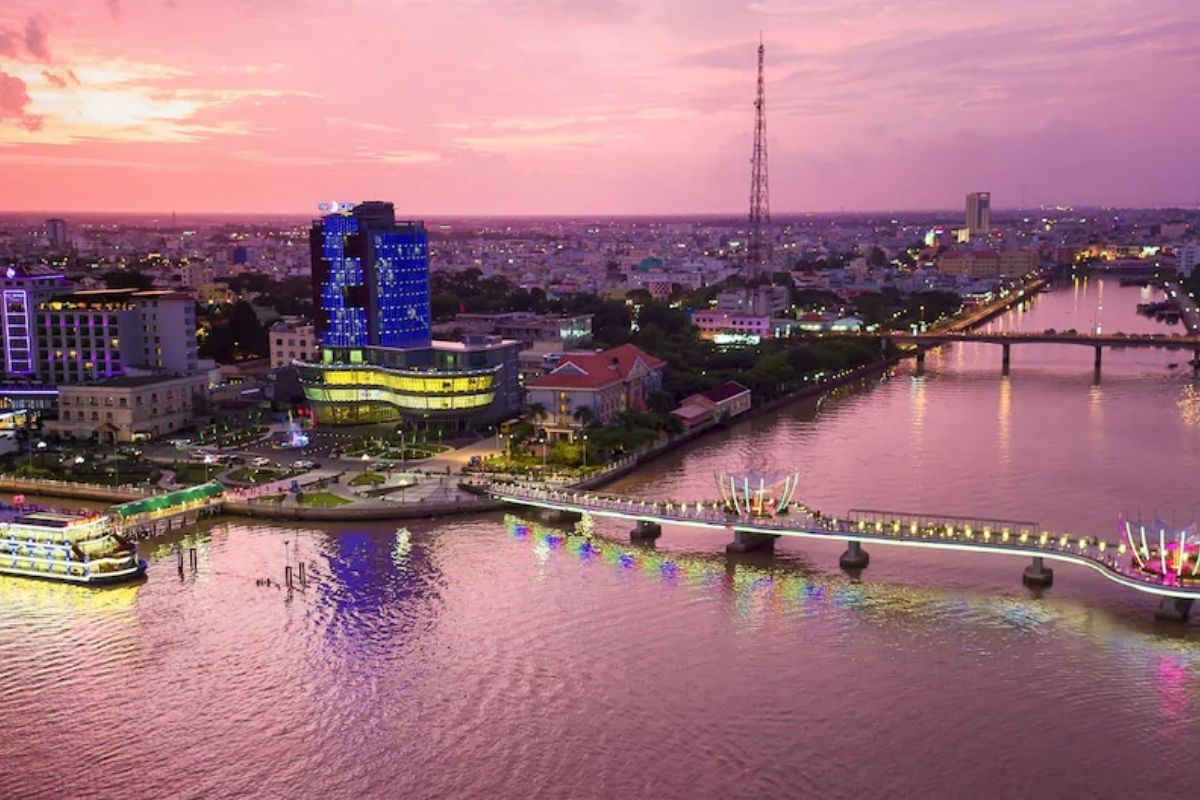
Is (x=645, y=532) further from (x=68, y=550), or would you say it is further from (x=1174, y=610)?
(x=68, y=550)

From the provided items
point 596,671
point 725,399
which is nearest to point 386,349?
point 725,399

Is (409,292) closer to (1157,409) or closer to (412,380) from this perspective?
(412,380)

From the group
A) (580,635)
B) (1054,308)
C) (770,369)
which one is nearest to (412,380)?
(770,369)

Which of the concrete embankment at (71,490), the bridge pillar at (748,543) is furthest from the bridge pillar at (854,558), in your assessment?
the concrete embankment at (71,490)

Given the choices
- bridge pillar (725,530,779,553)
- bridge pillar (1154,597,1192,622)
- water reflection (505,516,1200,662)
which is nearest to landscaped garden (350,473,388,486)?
water reflection (505,516,1200,662)

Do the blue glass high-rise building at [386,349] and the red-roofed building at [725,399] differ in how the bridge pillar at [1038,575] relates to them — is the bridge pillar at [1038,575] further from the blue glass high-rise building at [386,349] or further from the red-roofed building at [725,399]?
the blue glass high-rise building at [386,349]

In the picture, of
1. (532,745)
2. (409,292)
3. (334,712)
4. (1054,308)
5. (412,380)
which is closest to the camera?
(532,745)

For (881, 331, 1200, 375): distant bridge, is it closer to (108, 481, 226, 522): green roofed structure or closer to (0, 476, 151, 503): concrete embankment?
(108, 481, 226, 522): green roofed structure
